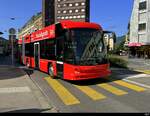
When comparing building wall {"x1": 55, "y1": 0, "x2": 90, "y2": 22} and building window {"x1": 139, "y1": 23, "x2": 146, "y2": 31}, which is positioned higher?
building wall {"x1": 55, "y1": 0, "x2": 90, "y2": 22}

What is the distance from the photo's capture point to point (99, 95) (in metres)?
13.7

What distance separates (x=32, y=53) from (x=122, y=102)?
15.8m

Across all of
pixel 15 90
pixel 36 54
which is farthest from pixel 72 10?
→ pixel 15 90

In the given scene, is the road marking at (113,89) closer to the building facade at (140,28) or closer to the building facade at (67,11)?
the building facade at (140,28)

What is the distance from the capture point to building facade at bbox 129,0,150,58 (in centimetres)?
8919

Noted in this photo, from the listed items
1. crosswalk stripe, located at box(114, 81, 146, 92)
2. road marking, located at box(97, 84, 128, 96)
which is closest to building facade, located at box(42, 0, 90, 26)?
crosswalk stripe, located at box(114, 81, 146, 92)

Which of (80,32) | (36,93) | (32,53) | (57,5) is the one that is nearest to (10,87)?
(36,93)

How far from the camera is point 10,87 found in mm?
15773

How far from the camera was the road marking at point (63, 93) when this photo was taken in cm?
1238

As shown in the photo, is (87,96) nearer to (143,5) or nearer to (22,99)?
(22,99)

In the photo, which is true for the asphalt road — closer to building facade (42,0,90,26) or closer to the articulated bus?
the articulated bus

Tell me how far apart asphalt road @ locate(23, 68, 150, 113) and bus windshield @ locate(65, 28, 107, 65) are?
45.9 inches

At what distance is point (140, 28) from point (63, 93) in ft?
267

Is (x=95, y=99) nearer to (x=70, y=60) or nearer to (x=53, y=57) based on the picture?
(x=70, y=60)
